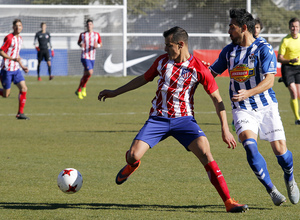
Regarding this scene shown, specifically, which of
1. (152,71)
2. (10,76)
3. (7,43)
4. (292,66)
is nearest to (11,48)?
(7,43)

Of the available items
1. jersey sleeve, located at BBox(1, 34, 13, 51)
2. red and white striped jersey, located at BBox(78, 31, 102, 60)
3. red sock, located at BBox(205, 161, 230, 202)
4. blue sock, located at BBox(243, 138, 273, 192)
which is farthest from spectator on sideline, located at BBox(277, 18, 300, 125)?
red and white striped jersey, located at BBox(78, 31, 102, 60)

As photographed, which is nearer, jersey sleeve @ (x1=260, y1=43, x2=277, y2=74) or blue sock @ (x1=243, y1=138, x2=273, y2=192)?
blue sock @ (x1=243, y1=138, x2=273, y2=192)

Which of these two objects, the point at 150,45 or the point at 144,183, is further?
the point at 150,45

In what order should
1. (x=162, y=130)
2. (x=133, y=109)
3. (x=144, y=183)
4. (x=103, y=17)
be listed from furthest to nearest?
(x=103, y=17) < (x=133, y=109) < (x=144, y=183) < (x=162, y=130)

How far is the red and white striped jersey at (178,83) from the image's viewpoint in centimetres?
564

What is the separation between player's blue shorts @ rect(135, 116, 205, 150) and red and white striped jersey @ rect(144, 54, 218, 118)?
7 cm

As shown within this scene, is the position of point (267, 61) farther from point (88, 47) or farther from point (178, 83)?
point (88, 47)

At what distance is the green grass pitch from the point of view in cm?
575

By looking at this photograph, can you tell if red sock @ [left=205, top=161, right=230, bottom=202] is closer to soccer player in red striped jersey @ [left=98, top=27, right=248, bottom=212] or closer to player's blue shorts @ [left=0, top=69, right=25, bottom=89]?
soccer player in red striped jersey @ [left=98, top=27, right=248, bottom=212]

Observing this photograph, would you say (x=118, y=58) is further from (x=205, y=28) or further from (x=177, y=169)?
(x=177, y=169)

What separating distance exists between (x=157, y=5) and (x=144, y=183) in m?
25.9

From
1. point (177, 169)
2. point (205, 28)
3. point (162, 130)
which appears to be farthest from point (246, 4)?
point (162, 130)

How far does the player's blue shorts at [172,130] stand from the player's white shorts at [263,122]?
461 mm

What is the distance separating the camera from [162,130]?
5.70 metres
